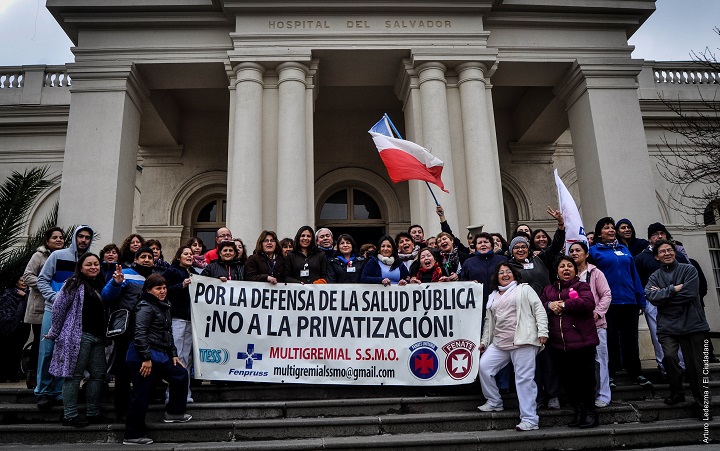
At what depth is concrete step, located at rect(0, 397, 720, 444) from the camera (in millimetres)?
5305

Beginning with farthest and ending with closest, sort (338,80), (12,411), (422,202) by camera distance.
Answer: (338,80), (422,202), (12,411)


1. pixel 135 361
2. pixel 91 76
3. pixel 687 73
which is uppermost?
pixel 687 73

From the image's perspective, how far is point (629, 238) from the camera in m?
7.26

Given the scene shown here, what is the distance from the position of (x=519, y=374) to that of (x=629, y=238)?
10.4 feet

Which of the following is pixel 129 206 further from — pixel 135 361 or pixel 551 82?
pixel 551 82

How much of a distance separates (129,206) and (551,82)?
35.9 feet

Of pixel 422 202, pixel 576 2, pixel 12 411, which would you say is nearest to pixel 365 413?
pixel 12 411

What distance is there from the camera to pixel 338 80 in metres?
13.0

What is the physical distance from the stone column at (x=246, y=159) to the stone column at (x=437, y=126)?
3.62 meters

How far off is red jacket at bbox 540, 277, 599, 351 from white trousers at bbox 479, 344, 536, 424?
1.09ft

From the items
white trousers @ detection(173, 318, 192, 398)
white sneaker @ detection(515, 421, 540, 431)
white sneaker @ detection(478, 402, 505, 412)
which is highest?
white trousers @ detection(173, 318, 192, 398)

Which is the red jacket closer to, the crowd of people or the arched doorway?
the crowd of people

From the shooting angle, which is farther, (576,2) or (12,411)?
(576,2)

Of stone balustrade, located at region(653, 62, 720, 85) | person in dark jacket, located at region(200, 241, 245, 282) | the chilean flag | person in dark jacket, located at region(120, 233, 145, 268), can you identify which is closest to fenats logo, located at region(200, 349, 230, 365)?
person in dark jacket, located at region(200, 241, 245, 282)
